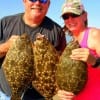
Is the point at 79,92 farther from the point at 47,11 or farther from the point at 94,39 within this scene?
the point at 47,11

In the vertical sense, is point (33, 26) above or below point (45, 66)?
below

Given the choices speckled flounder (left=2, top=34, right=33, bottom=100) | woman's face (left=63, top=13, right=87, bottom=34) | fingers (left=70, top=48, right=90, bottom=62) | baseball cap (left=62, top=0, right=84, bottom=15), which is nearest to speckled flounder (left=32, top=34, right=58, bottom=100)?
speckled flounder (left=2, top=34, right=33, bottom=100)

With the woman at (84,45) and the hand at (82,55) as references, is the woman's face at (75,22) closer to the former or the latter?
the woman at (84,45)

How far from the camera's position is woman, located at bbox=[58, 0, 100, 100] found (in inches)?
167

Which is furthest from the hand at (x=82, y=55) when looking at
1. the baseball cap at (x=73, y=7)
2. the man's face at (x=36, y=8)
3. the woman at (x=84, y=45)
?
the man's face at (x=36, y=8)

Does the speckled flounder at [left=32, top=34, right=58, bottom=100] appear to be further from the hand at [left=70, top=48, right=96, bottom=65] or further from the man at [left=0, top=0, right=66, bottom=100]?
the man at [left=0, top=0, right=66, bottom=100]

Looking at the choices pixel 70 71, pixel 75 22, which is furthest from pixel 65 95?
pixel 75 22

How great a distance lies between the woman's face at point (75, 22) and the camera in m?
5.23

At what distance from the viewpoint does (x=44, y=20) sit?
5.72 metres

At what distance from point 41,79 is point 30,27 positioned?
5.06 ft

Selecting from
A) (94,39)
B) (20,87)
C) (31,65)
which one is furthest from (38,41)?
(94,39)

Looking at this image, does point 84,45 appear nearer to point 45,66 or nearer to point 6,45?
point 45,66

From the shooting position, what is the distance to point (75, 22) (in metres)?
5.28

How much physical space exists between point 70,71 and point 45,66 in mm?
286
